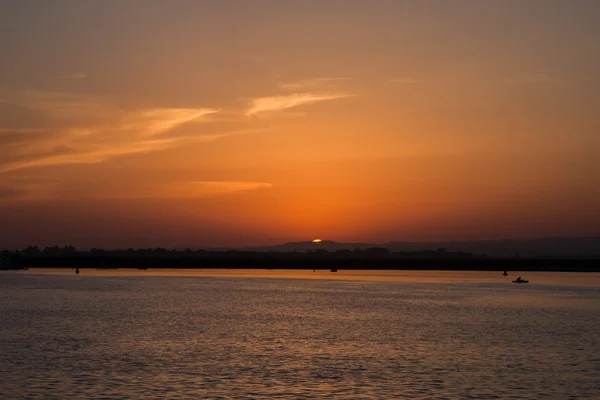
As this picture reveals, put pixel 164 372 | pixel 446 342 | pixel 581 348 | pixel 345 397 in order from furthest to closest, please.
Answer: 1. pixel 446 342
2. pixel 581 348
3. pixel 164 372
4. pixel 345 397

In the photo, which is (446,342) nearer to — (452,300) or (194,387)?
(194,387)

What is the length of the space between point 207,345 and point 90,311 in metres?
41.2

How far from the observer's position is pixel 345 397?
1430 inches

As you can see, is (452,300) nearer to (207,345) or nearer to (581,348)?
(581,348)

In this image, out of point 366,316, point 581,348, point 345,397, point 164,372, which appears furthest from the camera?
point 366,316

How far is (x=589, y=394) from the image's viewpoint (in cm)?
3759

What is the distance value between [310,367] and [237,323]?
32.9 m

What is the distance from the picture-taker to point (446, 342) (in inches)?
2415

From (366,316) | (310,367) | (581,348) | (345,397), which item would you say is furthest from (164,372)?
(366,316)

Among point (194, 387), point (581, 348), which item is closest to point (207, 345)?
point (194, 387)

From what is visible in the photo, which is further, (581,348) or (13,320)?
(13,320)

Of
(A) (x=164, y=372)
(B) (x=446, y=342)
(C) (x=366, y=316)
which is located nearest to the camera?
(A) (x=164, y=372)

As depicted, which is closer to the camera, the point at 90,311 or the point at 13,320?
the point at 13,320

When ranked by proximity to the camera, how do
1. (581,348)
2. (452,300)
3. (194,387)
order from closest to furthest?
(194,387) < (581,348) < (452,300)
